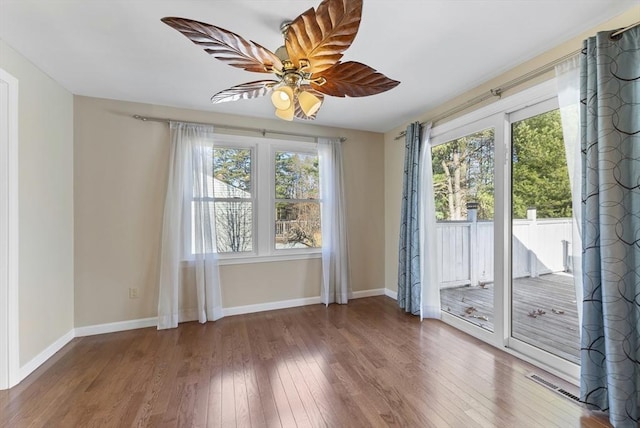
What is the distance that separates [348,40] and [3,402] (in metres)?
3.07

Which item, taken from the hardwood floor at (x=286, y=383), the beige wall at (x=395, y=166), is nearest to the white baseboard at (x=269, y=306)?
the hardwood floor at (x=286, y=383)

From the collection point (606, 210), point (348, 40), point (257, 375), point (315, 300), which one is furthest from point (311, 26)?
point (315, 300)

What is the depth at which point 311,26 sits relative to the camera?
126 centimetres

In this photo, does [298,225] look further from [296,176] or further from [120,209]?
[120,209]

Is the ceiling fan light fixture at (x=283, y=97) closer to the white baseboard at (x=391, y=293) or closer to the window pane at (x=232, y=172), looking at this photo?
the window pane at (x=232, y=172)

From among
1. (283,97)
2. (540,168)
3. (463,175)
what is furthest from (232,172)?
(540,168)

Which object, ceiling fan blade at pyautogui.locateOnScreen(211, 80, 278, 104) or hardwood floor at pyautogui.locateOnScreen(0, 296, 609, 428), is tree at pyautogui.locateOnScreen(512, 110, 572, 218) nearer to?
hardwood floor at pyautogui.locateOnScreen(0, 296, 609, 428)

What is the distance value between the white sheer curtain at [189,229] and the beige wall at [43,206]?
0.82 m

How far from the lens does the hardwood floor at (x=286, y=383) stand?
165 centimetres

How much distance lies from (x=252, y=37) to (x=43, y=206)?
223 centimetres

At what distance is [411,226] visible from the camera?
3.27 metres

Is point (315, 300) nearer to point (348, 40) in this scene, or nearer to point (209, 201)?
point (209, 201)

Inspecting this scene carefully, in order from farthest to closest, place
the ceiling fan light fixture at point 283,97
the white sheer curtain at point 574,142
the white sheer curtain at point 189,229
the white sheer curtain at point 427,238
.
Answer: the white sheer curtain at point 427,238
the white sheer curtain at point 189,229
the white sheer curtain at point 574,142
the ceiling fan light fixture at point 283,97

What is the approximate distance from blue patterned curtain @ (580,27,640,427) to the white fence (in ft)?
1.52
